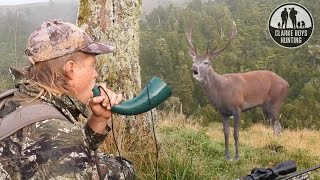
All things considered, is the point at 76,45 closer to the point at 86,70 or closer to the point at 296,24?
the point at 86,70

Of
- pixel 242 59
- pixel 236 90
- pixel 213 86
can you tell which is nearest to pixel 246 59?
pixel 242 59

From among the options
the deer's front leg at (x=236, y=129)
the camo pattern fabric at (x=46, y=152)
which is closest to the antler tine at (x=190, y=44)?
the deer's front leg at (x=236, y=129)

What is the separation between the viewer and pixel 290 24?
6.90 m

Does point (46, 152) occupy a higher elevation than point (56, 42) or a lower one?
lower

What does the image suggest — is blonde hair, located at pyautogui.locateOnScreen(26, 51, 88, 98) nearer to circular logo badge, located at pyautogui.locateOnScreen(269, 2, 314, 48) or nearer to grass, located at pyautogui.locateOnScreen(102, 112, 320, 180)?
grass, located at pyautogui.locateOnScreen(102, 112, 320, 180)

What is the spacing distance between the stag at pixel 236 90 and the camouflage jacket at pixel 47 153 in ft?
13.3

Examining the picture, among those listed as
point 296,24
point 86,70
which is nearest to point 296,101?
point 296,24

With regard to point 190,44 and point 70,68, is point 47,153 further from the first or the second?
point 190,44

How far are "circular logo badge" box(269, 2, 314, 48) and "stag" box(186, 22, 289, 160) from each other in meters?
0.56

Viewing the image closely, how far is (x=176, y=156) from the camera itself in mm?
4473

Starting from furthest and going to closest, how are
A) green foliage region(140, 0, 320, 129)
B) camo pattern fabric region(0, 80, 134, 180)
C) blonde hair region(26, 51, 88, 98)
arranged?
green foliage region(140, 0, 320, 129) → blonde hair region(26, 51, 88, 98) → camo pattern fabric region(0, 80, 134, 180)

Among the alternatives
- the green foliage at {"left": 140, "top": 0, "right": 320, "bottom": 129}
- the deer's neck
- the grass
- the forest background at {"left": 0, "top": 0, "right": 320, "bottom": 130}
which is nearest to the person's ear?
the grass

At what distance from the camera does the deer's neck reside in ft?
20.2

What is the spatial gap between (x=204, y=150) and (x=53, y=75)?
12.9 ft
